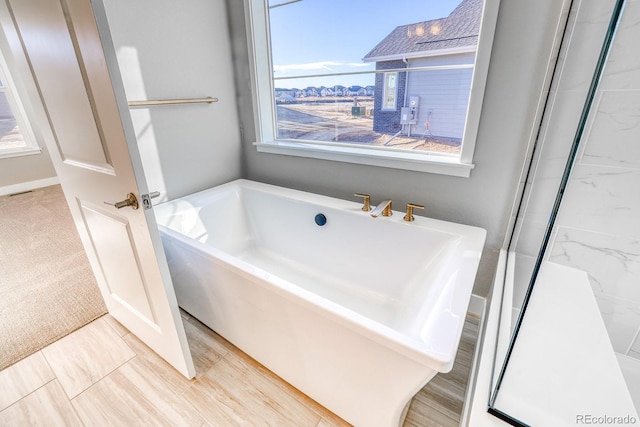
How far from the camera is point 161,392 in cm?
128

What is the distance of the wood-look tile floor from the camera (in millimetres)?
1174

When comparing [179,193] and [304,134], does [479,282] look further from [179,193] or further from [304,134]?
[179,193]

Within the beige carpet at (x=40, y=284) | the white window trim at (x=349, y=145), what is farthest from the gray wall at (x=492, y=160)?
the beige carpet at (x=40, y=284)

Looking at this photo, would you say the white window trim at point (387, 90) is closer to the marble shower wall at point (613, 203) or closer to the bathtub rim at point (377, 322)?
the bathtub rim at point (377, 322)

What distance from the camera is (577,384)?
0.83 meters

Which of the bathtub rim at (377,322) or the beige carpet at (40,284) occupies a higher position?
the bathtub rim at (377,322)

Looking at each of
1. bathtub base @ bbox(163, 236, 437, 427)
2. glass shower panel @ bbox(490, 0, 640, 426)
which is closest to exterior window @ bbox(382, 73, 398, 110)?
glass shower panel @ bbox(490, 0, 640, 426)

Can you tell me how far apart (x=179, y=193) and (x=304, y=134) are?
3.19 feet

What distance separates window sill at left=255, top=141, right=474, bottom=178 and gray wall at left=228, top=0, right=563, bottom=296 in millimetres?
42

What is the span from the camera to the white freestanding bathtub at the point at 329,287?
0.91 metres

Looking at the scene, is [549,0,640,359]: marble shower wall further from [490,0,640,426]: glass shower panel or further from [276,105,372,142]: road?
[276,105,372,142]: road

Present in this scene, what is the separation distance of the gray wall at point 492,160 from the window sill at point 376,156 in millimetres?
42

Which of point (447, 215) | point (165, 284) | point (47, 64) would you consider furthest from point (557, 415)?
point (47, 64)

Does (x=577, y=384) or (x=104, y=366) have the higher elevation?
(x=577, y=384)
